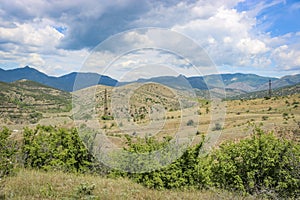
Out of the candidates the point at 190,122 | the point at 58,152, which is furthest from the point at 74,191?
the point at 58,152

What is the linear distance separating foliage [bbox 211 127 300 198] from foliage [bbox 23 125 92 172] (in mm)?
4146

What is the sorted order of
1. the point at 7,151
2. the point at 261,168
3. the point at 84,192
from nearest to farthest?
the point at 84,192 → the point at 261,168 → the point at 7,151

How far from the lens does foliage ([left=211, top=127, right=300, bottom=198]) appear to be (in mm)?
6547

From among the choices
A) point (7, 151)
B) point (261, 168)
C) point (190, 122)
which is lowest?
point (261, 168)

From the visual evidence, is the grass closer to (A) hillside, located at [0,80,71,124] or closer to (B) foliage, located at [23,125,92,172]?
(B) foliage, located at [23,125,92,172]

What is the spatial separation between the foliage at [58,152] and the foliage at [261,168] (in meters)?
4.15

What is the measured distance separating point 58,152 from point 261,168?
6.04m

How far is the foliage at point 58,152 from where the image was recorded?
8.68 metres

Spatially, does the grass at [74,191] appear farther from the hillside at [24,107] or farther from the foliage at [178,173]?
the hillside at [24,107]

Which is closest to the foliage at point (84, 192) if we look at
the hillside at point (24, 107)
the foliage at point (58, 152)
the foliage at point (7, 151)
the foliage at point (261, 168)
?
the foliage at point (7, 151)

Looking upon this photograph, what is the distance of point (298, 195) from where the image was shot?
21.1ft

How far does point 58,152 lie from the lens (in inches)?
350

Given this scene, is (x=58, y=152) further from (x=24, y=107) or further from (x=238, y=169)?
(x=24, y=107)

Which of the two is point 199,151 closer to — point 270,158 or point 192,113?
point 192,113
